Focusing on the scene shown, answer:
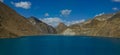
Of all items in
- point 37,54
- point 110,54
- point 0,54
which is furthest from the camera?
point 110,54

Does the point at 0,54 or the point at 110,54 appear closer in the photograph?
the point at 0,54

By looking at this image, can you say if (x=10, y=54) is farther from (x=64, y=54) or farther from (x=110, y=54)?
(x=110, y=54)

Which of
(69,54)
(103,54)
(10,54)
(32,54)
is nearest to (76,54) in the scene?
(69,54)

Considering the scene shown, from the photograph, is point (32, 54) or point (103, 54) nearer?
point (32, 54)

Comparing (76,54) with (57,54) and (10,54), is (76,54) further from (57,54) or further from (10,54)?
(10,54)

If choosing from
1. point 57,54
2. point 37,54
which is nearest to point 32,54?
point 37,54

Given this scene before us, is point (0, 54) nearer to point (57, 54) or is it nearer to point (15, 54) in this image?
point (15, 54)

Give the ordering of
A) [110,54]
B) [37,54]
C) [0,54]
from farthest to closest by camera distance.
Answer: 1. [110,54]
2. [37,54]
3. [0,54]
